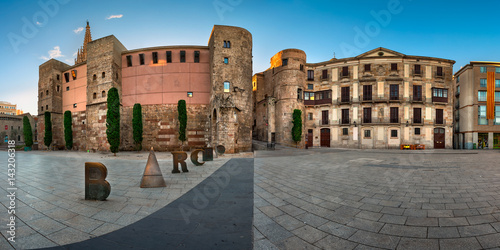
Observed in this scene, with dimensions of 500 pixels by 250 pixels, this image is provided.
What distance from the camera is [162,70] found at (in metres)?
20.0

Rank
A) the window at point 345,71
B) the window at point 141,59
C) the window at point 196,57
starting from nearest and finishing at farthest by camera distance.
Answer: the window at point 196,57
the window at point 141,59
the window at point 345,71

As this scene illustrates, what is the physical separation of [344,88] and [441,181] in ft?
72.0

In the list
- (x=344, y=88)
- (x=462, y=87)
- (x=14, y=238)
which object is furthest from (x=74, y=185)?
(x=462, y=87)

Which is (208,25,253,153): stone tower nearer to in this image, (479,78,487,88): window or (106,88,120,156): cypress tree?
(106,88,120,156): cypress tree

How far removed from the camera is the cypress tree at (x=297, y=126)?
25.1 m

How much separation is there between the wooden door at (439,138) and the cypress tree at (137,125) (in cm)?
3611

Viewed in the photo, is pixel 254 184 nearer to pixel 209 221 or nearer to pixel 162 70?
pixel 209 221

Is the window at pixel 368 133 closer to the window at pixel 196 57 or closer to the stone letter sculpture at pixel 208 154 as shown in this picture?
the stone letter sculpture at pixel 208 154

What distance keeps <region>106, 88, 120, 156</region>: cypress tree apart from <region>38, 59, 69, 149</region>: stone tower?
13470 mm

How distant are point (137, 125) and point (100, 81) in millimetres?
6531

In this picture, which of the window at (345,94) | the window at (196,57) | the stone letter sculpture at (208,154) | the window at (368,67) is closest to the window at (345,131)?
the window at (345,94)

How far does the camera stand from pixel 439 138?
988 inches

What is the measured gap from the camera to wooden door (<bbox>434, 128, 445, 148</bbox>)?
81.9 feet

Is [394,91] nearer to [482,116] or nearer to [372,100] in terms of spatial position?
[372,100]
